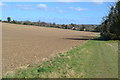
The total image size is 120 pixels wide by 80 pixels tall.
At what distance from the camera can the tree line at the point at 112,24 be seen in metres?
49.0

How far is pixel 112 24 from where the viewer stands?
5141cm

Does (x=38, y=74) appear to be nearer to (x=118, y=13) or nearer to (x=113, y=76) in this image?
(x=113, y=76)

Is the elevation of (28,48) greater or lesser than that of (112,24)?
lesser

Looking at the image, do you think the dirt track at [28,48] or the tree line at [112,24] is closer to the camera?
the dirt track at [28,48]

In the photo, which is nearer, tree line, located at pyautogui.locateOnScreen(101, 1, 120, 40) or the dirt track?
the dirt track

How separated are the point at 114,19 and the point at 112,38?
15.1ft

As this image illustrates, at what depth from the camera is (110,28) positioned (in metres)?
53.2

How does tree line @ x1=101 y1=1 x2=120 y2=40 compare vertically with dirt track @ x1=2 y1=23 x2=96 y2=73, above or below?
above

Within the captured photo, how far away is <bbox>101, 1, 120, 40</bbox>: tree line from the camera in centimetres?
4897

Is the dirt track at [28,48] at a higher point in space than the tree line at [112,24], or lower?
lower

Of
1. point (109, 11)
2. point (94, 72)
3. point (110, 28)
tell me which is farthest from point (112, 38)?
point (94, 72)

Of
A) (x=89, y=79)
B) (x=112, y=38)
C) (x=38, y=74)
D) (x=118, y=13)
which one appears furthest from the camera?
(x=112, y=38)

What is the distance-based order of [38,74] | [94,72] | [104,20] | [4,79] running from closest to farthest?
[4,79], [38,74], [94,72], [104,20]

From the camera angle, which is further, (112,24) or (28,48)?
(112,24)
